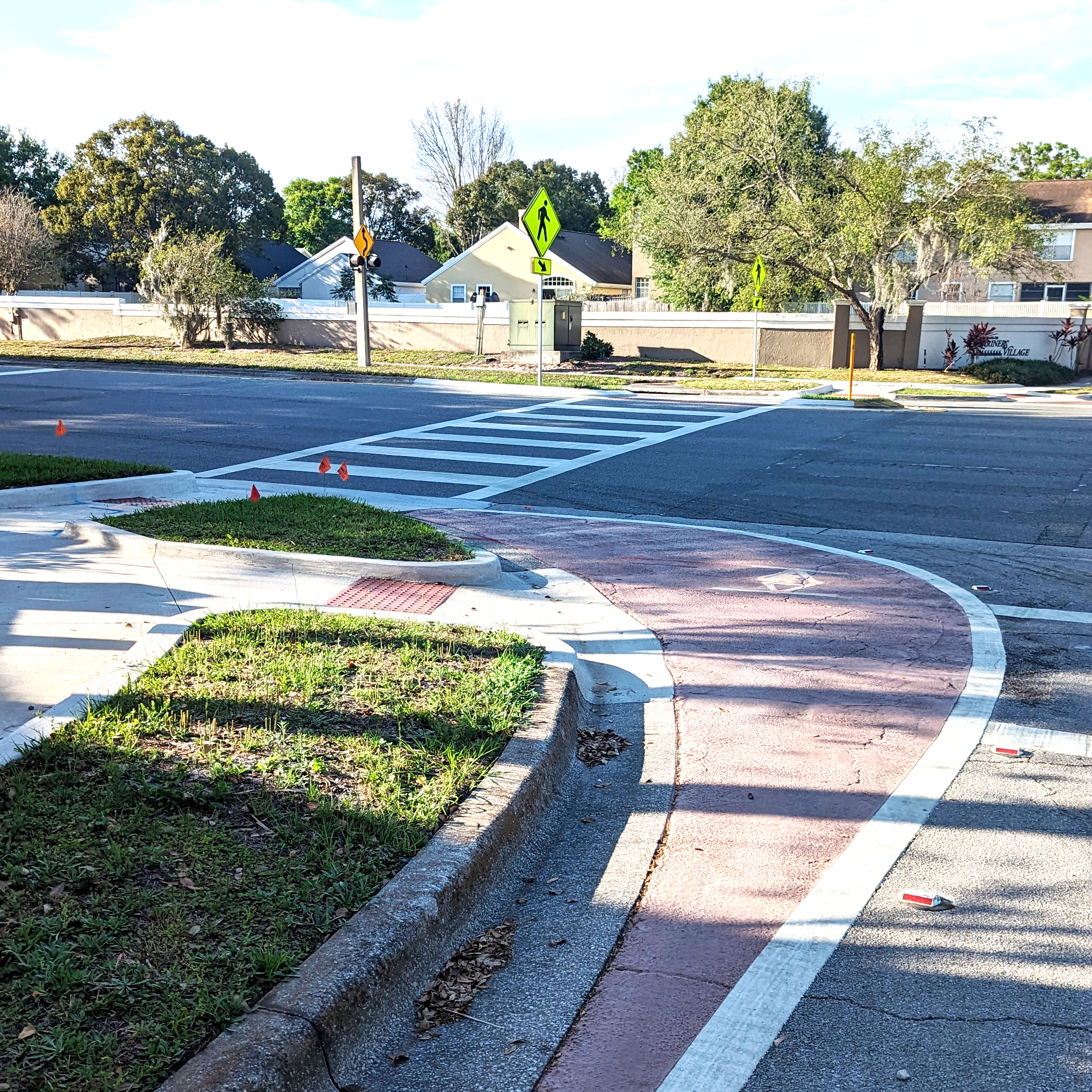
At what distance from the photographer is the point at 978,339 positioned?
1214 inches

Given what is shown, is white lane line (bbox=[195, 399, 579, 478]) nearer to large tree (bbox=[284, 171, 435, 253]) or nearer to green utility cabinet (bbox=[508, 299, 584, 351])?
green utility cabinet (bbox=[508, 299, 584, 351])

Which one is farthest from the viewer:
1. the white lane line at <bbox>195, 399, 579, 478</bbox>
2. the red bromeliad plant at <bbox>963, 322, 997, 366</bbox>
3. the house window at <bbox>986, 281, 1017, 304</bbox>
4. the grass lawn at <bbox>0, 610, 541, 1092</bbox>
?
the house window at <bbox>986, 281, 1017, 304</bbox>

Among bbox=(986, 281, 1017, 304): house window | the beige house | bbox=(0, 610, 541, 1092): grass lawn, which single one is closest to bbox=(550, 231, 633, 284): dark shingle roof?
the beige house

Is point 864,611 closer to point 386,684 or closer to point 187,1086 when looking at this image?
point 386,684

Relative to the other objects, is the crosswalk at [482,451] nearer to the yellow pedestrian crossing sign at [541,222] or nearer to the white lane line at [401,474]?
the white lane line at [401,474]

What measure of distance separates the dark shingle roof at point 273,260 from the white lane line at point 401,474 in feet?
162

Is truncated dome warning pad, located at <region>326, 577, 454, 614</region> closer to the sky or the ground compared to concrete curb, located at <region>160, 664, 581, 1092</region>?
closer to the sky

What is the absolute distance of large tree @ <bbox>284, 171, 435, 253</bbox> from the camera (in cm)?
7312

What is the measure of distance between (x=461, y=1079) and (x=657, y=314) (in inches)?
1285

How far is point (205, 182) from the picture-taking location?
57.0m

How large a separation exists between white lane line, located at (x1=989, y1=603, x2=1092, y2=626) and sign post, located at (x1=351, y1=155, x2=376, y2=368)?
2455 cm

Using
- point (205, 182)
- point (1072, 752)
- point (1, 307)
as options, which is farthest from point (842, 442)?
point (205, 182)

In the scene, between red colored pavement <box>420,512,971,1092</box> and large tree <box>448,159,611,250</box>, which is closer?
red colored pavement <box>420,512,971,1092</box>

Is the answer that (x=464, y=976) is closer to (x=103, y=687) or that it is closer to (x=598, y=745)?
(x=598, y=745)
